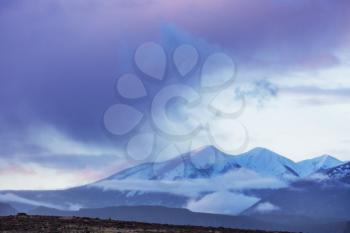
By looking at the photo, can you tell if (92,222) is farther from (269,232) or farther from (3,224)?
(269,232)

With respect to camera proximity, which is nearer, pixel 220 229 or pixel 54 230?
pixel 54 230

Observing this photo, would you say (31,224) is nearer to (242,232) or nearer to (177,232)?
(177,232)

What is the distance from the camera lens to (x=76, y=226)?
5966cm

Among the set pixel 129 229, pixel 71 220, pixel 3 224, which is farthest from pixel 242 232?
pixel 3 224

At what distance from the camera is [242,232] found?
62.9 meters

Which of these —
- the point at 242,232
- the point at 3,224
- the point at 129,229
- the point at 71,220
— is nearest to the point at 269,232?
the point at 242,232

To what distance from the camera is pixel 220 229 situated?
63.9 m

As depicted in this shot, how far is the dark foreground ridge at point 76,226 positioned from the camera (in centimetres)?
5805

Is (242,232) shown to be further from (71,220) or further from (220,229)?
(71,220)

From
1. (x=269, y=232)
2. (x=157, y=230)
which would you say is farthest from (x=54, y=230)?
(x=269, y=232)

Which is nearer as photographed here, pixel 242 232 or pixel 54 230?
pixel 54 230

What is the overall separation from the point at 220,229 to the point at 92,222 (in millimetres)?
12073

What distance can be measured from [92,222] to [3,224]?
26.2ft

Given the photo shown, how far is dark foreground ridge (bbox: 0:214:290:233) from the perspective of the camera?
5805cm
